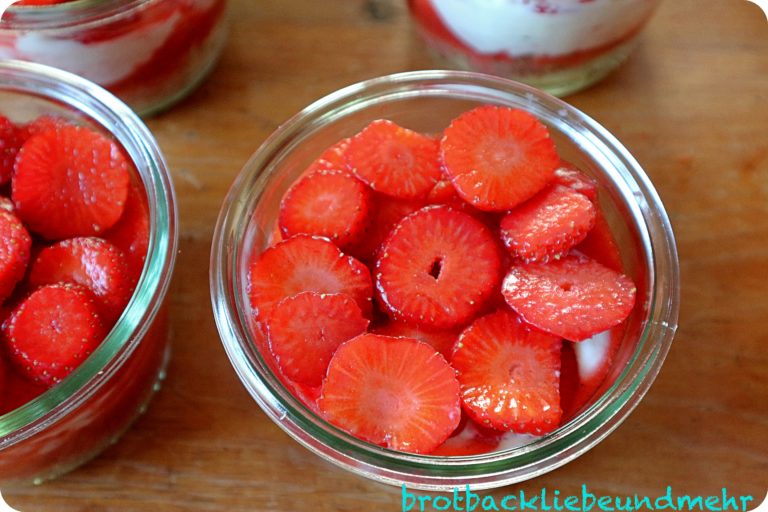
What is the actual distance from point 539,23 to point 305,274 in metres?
0.50

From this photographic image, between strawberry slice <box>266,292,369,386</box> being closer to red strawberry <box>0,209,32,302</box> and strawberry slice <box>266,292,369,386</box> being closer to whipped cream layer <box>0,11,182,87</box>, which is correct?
red strawberry <box>0,209,32,302</box>

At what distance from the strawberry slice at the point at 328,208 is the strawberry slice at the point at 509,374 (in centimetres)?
19

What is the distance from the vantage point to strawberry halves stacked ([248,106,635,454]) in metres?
0.90

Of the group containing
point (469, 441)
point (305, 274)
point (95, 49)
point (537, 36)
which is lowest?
point (469, 441)

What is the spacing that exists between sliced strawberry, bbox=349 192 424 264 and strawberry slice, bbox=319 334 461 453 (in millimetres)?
167

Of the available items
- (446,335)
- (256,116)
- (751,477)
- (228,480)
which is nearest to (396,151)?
(446,335)

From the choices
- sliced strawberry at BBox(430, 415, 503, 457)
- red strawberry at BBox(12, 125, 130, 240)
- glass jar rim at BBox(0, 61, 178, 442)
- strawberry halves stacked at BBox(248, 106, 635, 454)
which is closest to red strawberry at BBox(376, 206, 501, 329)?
strawberry halves stacked at BBox(248, 106, 635, 454)

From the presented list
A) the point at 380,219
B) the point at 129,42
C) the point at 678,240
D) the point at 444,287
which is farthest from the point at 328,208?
the point at 678,240

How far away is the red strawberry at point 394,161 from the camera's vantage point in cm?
102

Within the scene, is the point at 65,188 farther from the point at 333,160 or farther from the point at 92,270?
the point at 333,160

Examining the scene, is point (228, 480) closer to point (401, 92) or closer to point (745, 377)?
point (401, 92)

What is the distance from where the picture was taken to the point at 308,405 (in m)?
0.95

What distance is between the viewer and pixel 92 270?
0.99m

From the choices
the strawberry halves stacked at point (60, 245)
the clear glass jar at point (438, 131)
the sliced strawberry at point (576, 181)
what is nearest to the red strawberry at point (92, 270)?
the strawberry halves stacked at point (60, 245)
